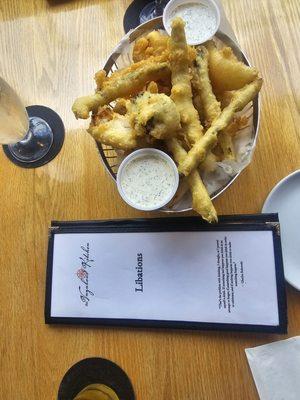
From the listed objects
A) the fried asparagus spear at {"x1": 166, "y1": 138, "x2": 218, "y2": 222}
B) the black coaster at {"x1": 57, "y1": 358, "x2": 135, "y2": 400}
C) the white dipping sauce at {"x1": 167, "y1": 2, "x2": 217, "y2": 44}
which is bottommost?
the black coaster at {"x1": 57, "y1": 358, "x2": 135, "y2": 400}

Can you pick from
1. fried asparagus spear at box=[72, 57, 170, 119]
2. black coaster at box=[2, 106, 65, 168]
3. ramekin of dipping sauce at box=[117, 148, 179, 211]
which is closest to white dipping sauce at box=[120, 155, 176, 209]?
ramekin of dipping sauce at box=[117, 148, 179, 211]

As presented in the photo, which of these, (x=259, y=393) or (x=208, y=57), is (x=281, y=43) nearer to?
(x=208, y=57)

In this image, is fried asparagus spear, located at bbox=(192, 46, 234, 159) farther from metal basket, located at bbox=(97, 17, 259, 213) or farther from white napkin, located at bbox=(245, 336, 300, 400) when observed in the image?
white napkin, located at bbox=(245, 336, 300, 400)

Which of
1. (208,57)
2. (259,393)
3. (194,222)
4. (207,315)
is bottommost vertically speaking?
(259,393)

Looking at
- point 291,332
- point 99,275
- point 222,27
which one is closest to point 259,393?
point 291,332

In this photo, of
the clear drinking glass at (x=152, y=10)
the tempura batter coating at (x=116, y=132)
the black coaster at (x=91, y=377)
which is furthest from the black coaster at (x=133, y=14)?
the black coaster at (x=91, y=377)

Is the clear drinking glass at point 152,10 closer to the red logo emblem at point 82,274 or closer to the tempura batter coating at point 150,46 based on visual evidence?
the tempura batter coating at point 150,46
